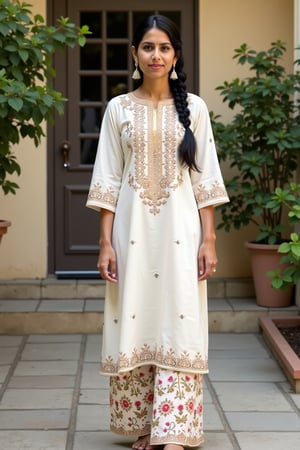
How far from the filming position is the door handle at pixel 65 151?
23.8ft

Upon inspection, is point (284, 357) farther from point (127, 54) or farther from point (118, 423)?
point (127, 54)

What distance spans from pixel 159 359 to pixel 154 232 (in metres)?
0.53

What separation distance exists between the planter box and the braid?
1655 millimetres

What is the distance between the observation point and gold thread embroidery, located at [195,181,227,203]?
401 centimetres

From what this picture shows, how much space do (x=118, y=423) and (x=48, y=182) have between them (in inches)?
135

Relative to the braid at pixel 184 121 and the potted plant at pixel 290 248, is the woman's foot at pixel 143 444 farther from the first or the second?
the potted plant at pixel 290 248

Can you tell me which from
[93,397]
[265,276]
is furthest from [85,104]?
[93,397]

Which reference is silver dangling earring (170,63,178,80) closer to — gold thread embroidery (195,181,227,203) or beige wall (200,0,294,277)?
gold thread embroidery (195,181,227,203)

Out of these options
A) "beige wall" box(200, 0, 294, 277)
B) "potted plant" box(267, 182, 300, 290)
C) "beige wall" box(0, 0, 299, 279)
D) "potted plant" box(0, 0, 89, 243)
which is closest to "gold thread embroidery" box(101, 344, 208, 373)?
"potted plant" box(267, 182, 300, 290)

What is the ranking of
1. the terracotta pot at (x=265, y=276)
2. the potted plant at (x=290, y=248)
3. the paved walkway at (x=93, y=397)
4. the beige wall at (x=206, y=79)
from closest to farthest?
the paved walkway at (x=93, y=397)
the potted plant at (x=290, y=248)
the terracotta pot at (x=265, y=276)
the beige wall at (x=206, y=79)

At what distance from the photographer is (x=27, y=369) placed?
562 centimetres

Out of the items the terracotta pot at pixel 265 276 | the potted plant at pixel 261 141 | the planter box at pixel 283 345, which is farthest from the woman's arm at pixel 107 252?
the terracotta pot at pixel 265 276

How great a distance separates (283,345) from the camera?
18.5 feet

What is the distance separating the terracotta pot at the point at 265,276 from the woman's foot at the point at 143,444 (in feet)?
8.91
